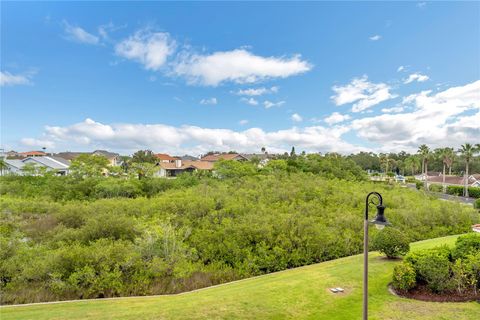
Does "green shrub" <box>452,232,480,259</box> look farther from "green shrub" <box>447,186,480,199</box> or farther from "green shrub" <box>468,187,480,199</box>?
"green shrub" <box>447,186,480,199</box>

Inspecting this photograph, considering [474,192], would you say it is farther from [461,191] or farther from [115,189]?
[115,189]

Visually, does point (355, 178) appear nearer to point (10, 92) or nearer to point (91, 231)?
point (91, 231)

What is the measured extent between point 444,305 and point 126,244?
1058 centimetres

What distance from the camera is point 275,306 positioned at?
6.12 m

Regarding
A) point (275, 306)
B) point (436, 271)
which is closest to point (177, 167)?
point (275, 306)

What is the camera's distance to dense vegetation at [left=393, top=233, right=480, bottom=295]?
20.6 feet

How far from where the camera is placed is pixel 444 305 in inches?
230

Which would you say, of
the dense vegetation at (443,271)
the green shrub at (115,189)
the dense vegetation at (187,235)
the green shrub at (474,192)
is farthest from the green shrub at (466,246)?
the green shrub at (474,192)

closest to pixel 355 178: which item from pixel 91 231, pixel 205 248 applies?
pixel 205 248

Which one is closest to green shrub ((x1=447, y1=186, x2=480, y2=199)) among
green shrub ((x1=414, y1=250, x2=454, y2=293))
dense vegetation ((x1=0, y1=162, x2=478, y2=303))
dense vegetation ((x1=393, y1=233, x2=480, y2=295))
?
dense vegetation ((x1=0, y1=162, x2=478, y2=303))

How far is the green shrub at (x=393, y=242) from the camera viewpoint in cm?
853

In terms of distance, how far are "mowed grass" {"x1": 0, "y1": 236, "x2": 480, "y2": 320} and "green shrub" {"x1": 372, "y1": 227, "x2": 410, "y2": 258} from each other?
137 cm

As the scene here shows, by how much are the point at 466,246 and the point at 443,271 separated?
3.85 feet

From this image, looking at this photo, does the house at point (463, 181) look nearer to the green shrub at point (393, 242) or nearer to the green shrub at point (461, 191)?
the green shrub at point (461, 191)
